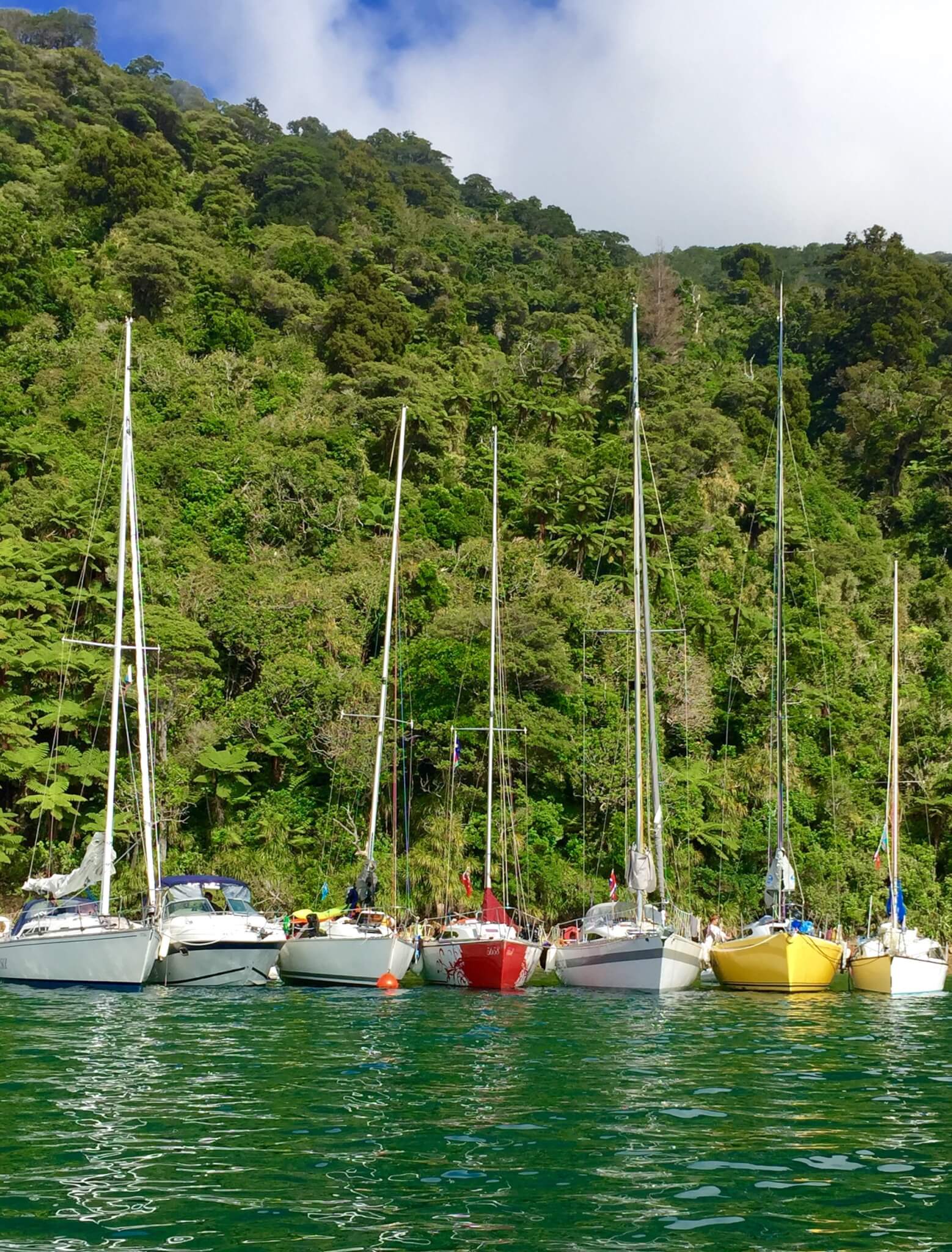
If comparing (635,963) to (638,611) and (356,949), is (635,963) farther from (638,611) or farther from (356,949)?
(638,611)

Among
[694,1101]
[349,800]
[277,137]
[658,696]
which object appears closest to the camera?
[694,1101]

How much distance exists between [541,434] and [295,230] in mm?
29721

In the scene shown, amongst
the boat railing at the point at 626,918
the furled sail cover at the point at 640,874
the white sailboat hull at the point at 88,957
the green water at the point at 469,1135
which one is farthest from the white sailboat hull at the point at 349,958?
the green water at the point at 469,1135

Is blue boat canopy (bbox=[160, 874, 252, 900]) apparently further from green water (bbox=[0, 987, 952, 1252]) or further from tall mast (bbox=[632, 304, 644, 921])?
tall mast (bbox=[632, 304, 644, 921])

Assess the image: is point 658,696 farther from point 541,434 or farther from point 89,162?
point 89,162

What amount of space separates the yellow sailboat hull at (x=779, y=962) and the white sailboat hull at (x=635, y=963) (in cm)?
80

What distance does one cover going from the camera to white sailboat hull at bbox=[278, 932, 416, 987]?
2745 cm

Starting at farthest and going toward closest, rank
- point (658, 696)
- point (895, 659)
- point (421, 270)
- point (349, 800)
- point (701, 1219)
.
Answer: point (421, 270)
point (658, 696)
point (349, 800)
point (895, 659)
point (701, 1219)

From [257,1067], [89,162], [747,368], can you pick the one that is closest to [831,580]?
[747,368]

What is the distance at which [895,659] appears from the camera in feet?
110

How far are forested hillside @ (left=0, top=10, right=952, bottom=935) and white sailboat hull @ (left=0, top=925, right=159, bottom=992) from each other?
33.7ft

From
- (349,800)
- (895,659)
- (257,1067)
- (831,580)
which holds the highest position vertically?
(831,580)

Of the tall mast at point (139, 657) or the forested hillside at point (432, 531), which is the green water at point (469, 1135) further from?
the forested hillside at point (432, 531)

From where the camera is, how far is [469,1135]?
11.1 meters
